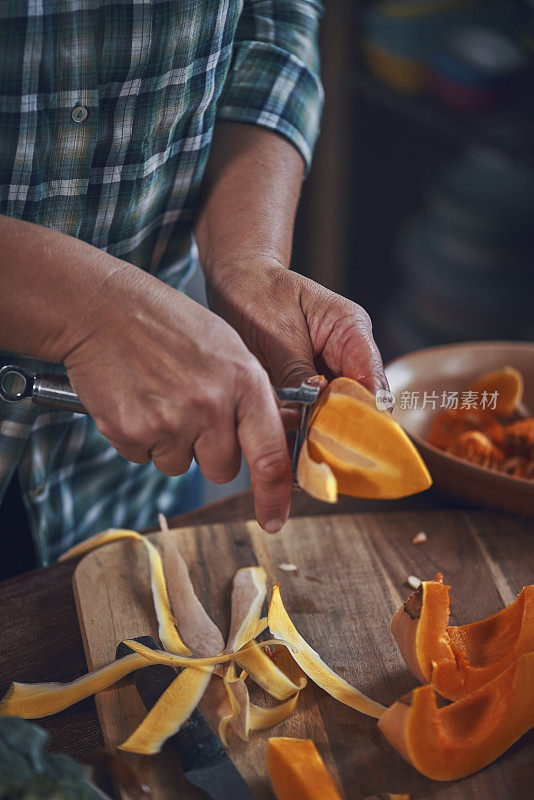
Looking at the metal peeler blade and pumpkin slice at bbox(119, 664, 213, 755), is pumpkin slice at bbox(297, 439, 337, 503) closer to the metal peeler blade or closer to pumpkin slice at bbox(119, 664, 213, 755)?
the metal peeler blade

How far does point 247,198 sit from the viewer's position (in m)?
1.09

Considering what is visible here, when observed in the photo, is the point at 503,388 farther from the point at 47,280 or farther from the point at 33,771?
the point at 33,771

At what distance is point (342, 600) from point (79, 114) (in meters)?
0.68

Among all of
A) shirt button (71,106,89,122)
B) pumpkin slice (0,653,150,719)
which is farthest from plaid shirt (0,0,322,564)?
pumpkin slice (0,653,150,719)

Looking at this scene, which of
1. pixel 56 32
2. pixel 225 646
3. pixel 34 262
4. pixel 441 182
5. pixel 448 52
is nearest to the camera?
pixel 34 262

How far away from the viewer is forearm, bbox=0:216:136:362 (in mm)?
739

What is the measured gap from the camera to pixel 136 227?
3.43ft

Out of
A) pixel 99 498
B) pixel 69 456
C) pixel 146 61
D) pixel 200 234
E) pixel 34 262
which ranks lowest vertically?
pixel 99 498

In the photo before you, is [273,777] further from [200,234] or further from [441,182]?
[441,182]

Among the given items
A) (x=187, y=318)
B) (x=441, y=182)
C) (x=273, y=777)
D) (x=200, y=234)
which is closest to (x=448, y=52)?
(x=441, y=182)

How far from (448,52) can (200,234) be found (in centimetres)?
151

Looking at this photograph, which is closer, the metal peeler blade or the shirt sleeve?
the metal peeler blade

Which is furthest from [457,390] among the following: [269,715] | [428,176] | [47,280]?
[428,176]

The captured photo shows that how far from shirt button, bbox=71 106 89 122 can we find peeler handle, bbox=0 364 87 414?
0.30 meters
